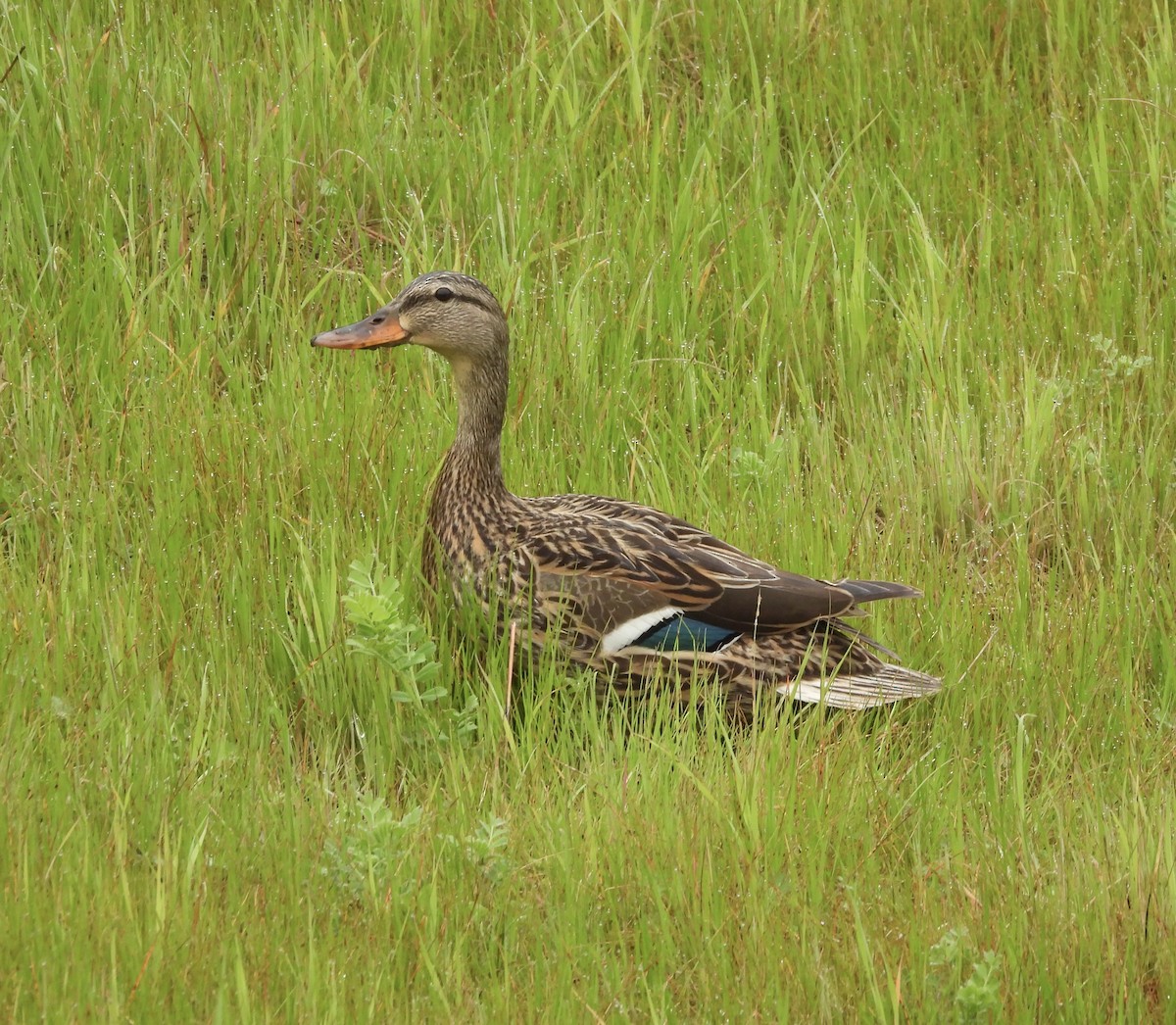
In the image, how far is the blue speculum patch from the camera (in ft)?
15.1

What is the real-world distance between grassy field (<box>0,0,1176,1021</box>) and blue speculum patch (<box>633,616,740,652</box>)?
0.30 meters

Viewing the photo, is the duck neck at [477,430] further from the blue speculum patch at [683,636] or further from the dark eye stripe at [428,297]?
the blue speculum patch at [683,636]

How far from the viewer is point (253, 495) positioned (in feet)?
15.6

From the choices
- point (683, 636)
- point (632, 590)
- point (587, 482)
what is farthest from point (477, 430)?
point (683, 636)

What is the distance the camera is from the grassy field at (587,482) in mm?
3287

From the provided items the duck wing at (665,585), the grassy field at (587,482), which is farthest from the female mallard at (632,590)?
the grassy field at (587,482)

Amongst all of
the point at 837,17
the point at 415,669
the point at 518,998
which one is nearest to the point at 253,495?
the point at 415,669

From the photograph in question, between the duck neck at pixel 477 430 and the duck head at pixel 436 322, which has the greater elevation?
the duck head at pixel 436 322

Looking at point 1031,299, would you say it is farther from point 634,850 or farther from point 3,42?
point 3,42

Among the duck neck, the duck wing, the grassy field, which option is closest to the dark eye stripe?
the duck neck

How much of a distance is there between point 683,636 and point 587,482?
33.3 inches

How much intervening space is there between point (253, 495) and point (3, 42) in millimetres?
2282

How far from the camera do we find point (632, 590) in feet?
15.4

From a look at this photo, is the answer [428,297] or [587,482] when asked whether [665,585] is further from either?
[428,297]
